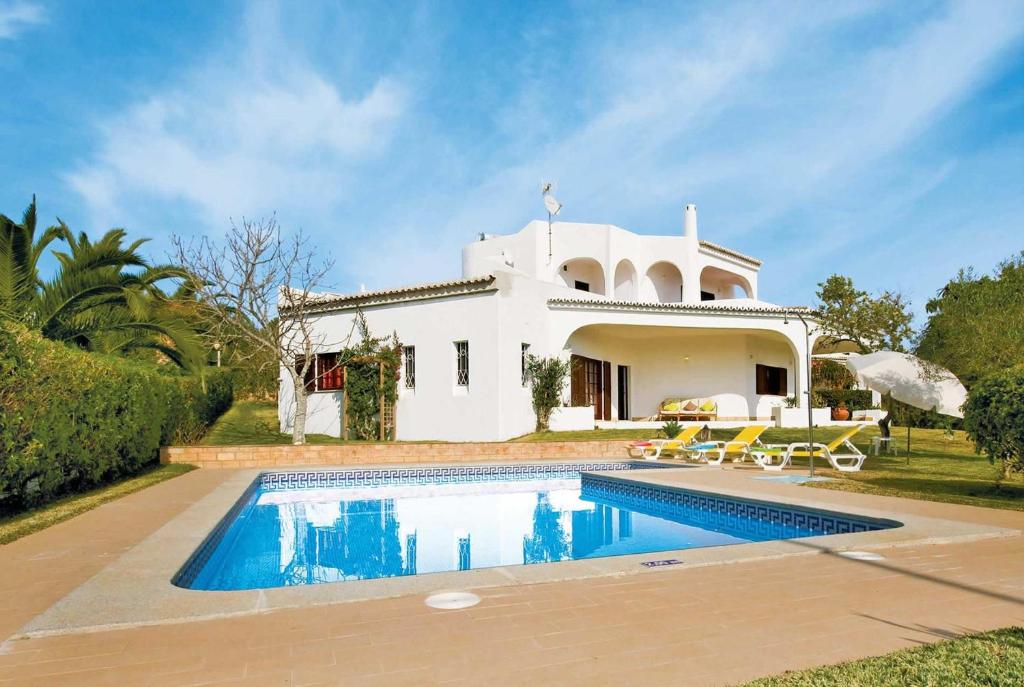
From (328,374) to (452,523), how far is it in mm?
11475

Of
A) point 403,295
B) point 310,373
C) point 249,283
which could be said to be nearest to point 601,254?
point 403,295

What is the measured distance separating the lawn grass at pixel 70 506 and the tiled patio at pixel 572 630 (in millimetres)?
1687

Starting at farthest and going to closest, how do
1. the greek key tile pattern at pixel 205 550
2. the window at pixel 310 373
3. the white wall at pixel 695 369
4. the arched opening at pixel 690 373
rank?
the white wall at pixel 695 369, the arched opening at pixel 690 373, the window at pixel 310 373, the greek key tile pattern at pixel 205 550

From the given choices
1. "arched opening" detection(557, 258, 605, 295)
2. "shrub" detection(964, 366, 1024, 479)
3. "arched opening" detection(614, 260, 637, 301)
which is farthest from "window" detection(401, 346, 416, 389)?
"shrub" detection(964, 366, 1024, 479)

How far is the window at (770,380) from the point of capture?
25.8 meters

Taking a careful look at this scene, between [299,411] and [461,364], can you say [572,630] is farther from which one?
[461,364]

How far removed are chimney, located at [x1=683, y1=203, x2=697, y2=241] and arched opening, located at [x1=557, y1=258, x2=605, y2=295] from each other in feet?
13.4

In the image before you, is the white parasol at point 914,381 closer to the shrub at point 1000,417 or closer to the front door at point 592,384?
the shrub at point 1000,417

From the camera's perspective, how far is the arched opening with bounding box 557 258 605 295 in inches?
1093

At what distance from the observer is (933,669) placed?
3154mm

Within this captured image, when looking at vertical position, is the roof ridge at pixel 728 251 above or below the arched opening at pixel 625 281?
above

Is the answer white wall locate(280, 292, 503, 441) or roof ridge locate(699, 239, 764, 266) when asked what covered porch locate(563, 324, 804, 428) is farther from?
white wall locate(280, 292, 503, 441)

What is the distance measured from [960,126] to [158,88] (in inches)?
769

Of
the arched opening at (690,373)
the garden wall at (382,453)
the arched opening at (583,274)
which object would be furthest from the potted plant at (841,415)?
the garden wall at (382,453)
